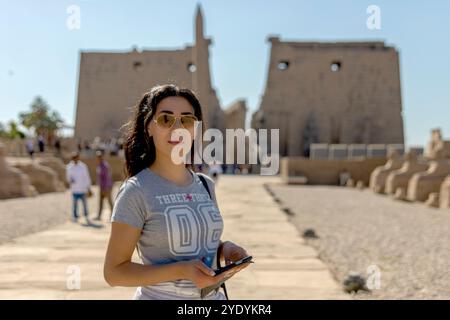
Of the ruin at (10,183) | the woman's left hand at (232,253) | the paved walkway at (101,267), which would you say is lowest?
the paved walkway at (101,267)

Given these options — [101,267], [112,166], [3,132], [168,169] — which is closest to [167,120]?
[168,169]

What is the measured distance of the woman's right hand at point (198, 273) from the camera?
1.48 metres

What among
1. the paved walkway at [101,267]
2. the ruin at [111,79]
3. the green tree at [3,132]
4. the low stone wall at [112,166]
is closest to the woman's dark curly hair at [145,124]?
the paved walkway at [101,267]

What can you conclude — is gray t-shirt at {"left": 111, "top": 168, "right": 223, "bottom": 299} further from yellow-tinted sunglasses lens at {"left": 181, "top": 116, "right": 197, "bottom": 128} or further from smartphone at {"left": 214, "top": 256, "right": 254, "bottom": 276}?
yellow-tinted sunglasses lens at {"left": 181, "top": 116, "right": 197, "bottom": 128}

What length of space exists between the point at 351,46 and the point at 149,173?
110ft

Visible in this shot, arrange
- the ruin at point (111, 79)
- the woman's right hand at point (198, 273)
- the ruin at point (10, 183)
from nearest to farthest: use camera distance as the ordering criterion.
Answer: the woman's right hand at point (198, 273) < the ruin at point (10, 183) < the ruin at point (111, 79)

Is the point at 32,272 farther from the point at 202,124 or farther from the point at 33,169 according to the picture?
the point at 33,169

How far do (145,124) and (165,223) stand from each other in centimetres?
35

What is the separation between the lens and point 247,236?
652 centimetres

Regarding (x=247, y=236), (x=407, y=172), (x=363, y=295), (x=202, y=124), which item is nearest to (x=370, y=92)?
(x=407, y=172)

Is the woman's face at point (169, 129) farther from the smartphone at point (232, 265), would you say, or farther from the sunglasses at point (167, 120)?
the smartphone at point (232, 265)

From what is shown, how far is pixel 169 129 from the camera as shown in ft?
5.41

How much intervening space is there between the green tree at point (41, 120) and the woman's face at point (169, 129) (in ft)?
104

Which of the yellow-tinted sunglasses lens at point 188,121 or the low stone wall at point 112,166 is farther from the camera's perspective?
the low stone wall at point 112,166
